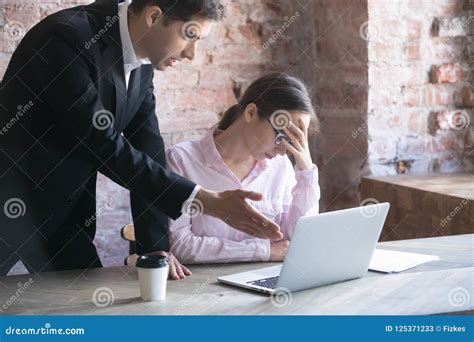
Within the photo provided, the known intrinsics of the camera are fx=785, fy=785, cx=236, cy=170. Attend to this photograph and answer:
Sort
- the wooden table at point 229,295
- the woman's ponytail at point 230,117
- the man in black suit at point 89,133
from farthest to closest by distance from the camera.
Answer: the woman's ponytail at point 230,117
the man in black suit at point 89,133
the wooden table at point 229,295

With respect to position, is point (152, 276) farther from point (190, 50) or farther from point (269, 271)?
point (190, 50)

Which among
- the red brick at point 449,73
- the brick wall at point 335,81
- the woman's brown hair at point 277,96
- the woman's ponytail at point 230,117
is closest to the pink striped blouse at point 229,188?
the woman's ponytail at point 230,117

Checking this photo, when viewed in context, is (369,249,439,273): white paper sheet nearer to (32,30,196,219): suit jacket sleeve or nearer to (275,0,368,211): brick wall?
(32,30,196,219): suit jacket sleeve

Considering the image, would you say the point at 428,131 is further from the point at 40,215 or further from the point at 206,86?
the point at 40,215

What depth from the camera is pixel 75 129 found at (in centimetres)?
187

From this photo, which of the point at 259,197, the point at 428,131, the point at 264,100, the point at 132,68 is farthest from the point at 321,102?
the point at 259,197

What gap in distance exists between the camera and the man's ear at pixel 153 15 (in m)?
A: 1.93

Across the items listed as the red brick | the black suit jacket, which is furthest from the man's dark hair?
the red brick

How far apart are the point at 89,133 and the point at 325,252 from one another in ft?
2.03

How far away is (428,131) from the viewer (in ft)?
11.1

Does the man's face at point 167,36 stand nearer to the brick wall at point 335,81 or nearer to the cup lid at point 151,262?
the cup lid at point 151,262

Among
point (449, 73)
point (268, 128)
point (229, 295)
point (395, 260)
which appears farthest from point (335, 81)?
point (229, 295)

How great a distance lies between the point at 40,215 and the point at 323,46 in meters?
1.81

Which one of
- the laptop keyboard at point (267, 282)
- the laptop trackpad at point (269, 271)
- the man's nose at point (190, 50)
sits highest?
the man's nose at point (190, 50)
